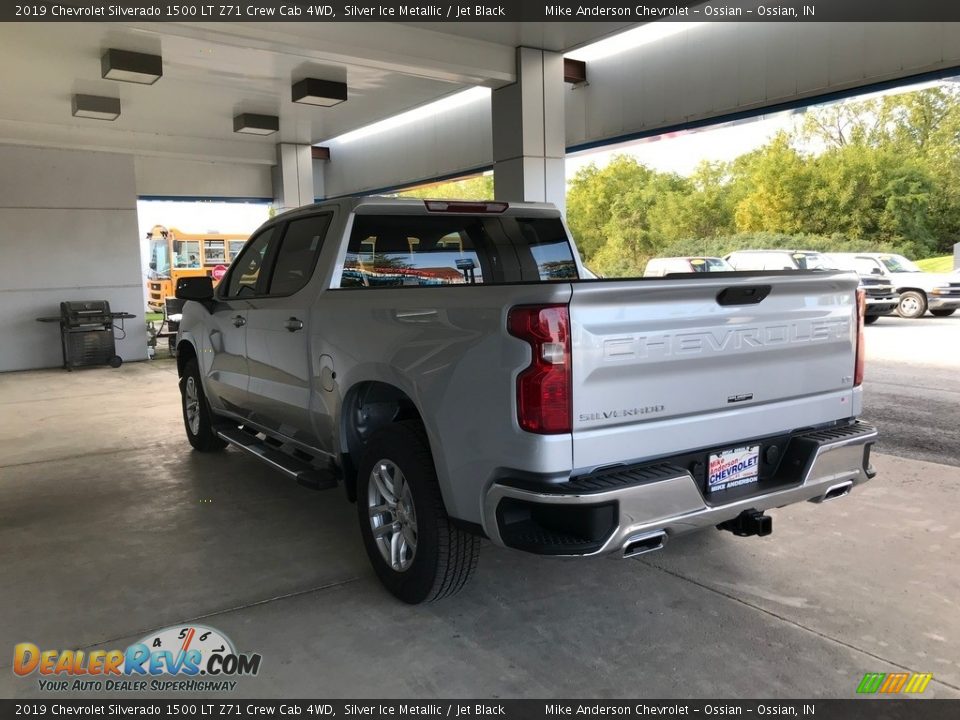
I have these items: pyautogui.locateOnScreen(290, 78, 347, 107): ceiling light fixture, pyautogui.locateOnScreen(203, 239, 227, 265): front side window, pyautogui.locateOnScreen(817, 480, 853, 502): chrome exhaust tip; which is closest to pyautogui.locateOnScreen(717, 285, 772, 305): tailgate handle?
pyautogui.locateOnScreen(817, 480, 853, 502): chrome exhaust tip

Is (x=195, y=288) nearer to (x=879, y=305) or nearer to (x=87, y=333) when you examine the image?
(x=87, y=333)

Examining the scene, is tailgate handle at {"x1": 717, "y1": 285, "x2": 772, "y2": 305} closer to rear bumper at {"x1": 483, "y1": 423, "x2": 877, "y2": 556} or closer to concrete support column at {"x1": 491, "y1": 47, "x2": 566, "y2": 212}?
rear bumper at {"x1": 483, "y1": 423, "x2": 877, "y2": 556}

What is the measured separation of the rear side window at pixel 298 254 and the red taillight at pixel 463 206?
619 millimetres

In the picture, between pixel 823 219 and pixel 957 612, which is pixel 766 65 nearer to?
pixel 957 612

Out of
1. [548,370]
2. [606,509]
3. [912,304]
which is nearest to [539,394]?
[548,370]

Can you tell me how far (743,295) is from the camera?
9.79 feet

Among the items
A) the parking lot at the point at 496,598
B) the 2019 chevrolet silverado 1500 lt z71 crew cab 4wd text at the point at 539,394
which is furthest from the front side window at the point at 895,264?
the 2019 chevrolet silverado 1500 lt z71 crew cab 4wd text at the point at 539,394

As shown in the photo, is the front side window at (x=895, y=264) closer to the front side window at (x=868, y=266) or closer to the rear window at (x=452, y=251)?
the front side window at (x=868, y=266)

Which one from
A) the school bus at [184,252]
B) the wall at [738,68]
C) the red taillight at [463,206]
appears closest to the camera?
the red taillight at [463,206]

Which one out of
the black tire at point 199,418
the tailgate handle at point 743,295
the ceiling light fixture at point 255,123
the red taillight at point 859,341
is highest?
the ceiling light fixture at point 255,123

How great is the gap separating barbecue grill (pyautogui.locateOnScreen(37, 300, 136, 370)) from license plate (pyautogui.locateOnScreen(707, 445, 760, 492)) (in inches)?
494

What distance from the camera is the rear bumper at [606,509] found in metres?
2.57

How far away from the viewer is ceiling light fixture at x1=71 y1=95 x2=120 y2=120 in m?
11.3

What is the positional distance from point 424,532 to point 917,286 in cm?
1868
